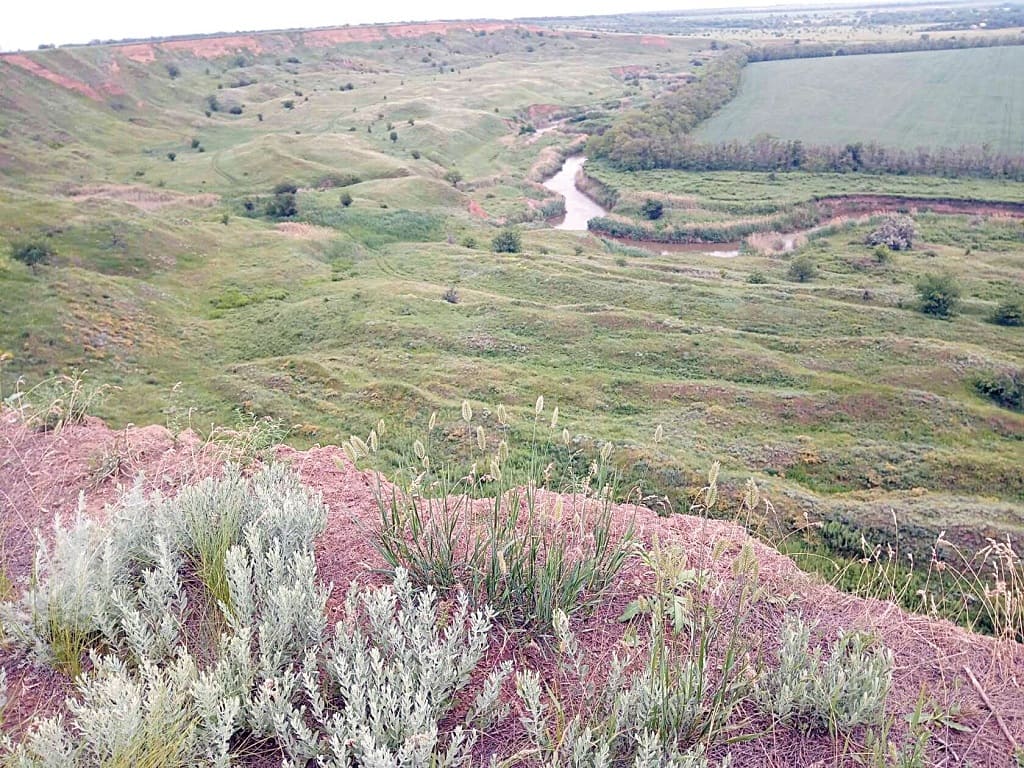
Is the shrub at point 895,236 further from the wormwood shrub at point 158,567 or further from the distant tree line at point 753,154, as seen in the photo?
the wormwood shrub at point 158,567

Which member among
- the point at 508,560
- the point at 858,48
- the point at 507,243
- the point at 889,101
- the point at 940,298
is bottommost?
the point at 940,298

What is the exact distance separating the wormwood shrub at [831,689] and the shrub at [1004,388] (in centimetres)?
2573

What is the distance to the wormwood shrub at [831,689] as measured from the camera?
146 inches

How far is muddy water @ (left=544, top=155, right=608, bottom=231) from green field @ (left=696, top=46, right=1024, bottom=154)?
652 inches

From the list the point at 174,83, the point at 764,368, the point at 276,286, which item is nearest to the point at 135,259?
the point at 276,286

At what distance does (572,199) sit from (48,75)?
52585mm

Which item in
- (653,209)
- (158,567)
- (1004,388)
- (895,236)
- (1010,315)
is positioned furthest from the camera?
(653,209)

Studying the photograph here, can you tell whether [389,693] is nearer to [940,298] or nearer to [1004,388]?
[1004,388]

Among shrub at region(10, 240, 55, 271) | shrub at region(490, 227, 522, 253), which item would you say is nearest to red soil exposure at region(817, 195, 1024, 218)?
shrub at region(490, 227, 522, 253)

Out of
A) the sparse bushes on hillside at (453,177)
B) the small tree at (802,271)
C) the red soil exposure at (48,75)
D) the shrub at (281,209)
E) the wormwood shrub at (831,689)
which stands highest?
the red soil exposure at (48,75)

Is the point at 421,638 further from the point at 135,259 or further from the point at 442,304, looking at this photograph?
the point at 135,259

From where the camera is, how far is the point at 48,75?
61750 millimetres

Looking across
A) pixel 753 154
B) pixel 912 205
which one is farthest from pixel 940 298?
pixel 753 154

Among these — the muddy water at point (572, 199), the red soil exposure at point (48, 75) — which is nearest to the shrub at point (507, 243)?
the muddy water at point (572, 199)
